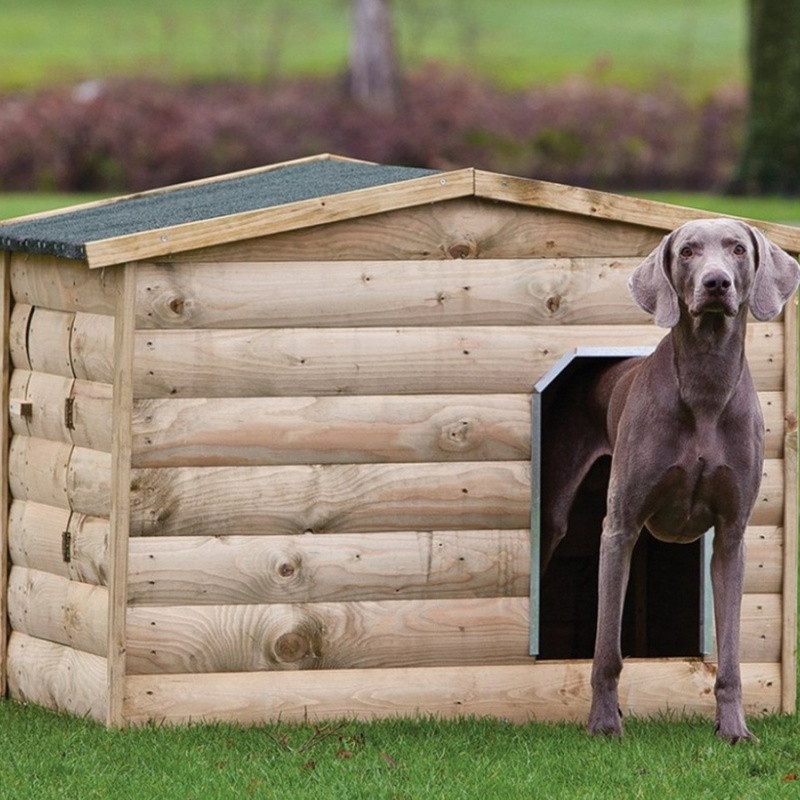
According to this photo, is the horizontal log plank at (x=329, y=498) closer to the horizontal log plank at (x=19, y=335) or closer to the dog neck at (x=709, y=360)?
the dog neck at (x=709, y=360)

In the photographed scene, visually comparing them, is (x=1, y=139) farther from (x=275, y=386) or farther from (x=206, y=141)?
(x=275, y=386)

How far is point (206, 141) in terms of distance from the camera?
26.0 metres

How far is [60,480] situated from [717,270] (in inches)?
89.7

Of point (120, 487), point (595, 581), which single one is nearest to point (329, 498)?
point (120, 487)

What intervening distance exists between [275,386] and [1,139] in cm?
2143

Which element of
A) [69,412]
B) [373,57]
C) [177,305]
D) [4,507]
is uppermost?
[373,57]

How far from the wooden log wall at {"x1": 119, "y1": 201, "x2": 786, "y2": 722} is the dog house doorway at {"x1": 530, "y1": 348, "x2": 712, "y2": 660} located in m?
0.06

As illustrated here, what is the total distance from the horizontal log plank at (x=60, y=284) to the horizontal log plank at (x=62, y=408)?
245mm

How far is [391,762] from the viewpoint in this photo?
529cm

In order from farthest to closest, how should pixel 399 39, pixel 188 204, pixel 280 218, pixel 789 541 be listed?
1. pixel 399 39
2. pixel 188 204
3. pixel 789 541
4. pixel 280 218

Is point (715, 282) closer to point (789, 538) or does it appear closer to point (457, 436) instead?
point (457, 436)

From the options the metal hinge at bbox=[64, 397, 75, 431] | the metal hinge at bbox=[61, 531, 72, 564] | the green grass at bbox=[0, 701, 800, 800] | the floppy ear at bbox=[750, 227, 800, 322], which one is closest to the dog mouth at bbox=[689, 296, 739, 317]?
the floppy ear at bbox=[750, 227, 800, 322]

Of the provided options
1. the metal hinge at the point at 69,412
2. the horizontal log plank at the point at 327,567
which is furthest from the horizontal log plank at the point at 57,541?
the metal hinge at the point at 69,412

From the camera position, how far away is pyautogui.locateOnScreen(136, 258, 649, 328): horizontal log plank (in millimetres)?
5680
